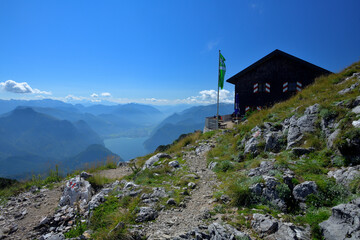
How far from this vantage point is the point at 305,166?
5.85 m

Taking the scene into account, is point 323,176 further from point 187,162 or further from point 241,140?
point 187,162

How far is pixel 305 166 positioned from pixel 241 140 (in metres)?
4.77

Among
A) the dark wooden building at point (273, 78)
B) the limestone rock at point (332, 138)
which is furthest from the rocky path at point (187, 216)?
the dark wooden building at point (273, 78)

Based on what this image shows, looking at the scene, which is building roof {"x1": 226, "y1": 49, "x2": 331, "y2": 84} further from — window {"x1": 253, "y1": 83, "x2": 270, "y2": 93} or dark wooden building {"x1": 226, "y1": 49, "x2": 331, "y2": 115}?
window {"x1": 253, "y1": 83, "x2": 270, "y2": 93}

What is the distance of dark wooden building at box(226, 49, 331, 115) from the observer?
1895 cm

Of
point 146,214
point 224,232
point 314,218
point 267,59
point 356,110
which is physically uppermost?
point 267,59

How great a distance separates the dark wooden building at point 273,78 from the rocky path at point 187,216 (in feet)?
50.1

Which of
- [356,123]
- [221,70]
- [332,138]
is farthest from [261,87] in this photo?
[356,123]

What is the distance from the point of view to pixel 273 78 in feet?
65.7

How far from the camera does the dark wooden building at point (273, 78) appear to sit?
18953 mm

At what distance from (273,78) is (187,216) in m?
19.9

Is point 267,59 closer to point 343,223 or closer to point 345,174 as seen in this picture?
point 345,174

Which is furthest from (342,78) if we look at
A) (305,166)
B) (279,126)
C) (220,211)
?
(220,211)

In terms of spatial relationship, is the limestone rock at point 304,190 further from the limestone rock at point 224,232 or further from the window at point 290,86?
the window at point 290,86
